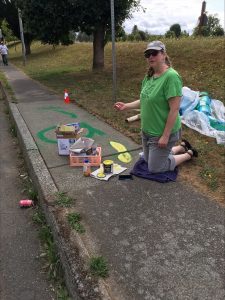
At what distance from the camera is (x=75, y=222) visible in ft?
11.0

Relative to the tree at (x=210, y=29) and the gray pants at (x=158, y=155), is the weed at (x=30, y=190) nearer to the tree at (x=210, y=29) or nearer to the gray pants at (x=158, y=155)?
the gray pants at (x=158, y=155)

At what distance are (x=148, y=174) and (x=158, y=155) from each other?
1.00 ft

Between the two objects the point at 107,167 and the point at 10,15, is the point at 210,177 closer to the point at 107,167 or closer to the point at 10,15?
the point at 107,167

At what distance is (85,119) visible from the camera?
7.22 metres

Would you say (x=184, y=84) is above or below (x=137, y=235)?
above

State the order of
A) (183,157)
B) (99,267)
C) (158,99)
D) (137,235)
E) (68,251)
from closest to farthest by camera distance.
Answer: (99,267), (68,251), (137,235), (158,99), (183,157)

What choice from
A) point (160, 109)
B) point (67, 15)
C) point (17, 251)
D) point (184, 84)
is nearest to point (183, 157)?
point (160, 109)

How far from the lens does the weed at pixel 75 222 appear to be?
324 centimetres

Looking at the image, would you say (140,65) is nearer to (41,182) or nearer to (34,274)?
(41,182)

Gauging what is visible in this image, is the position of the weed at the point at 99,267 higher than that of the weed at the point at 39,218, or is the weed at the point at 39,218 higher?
the weed at the point at 99,267

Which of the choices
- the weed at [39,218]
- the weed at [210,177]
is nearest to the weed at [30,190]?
the weed at [39,218]

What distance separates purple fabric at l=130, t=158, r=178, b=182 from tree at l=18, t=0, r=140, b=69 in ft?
30.5

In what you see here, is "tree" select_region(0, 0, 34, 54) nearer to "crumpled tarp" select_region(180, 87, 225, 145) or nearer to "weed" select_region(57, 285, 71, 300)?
"crumpled tarp" select_region(180, 87, 225, 145)

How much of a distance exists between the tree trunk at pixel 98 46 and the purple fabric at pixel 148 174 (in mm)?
10392
